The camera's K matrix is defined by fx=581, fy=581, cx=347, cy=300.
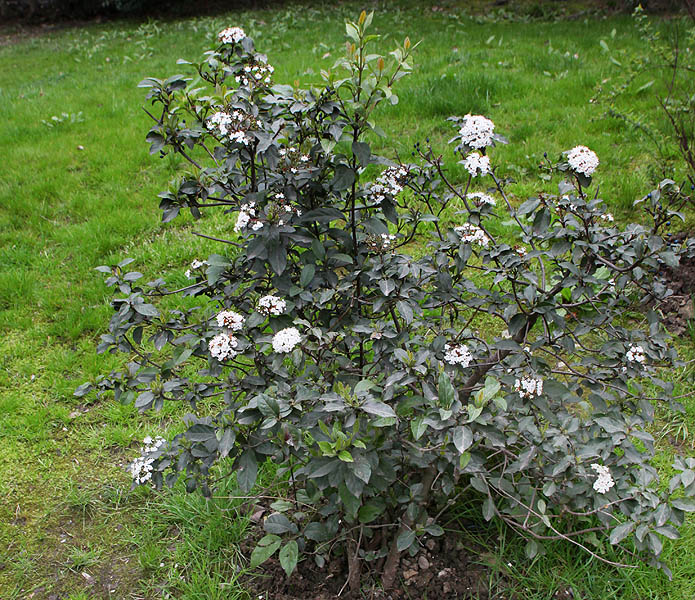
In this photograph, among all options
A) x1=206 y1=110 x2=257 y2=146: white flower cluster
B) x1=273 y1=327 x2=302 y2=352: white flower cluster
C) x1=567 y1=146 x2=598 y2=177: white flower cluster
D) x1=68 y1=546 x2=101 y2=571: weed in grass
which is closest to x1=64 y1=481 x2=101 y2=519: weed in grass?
x1=68 y1=546 x2=101 y2=571: weed in grass

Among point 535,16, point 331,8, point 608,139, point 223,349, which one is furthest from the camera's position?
point 331,8

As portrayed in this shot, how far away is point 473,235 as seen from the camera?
1964mm

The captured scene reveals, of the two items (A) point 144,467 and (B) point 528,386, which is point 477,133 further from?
(A) point 144,467

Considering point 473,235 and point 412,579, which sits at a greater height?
point 473,235

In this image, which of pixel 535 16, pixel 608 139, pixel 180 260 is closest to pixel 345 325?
pixel 180 260

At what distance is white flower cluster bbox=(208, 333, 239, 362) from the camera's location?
5.84ft

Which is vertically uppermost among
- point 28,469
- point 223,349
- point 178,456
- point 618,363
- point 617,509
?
point 223,349

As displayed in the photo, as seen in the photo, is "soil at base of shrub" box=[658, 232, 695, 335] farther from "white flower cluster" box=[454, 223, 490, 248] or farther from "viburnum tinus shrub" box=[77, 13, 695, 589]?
"white flower cluster" box=[454, 223, 490, 248]

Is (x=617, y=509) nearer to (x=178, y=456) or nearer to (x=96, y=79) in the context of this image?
(x=178, y=456)

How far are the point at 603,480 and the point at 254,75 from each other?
1878 mm

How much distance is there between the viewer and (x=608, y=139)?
5.05 m

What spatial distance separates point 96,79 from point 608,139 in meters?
7.25

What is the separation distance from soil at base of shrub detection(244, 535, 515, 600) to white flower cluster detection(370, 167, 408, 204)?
141 centimetres

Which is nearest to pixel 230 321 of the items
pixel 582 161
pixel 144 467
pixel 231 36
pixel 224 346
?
pixel 224 346
